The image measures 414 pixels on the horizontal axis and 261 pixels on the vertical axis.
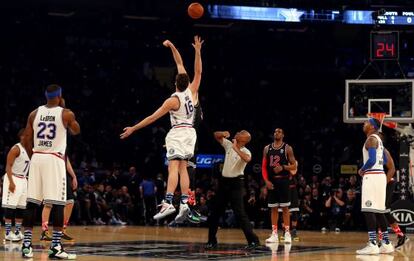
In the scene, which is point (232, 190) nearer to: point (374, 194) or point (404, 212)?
point (374, 194)

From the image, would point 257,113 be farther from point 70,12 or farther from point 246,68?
point 70,12

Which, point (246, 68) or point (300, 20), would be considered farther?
point (246, 68)

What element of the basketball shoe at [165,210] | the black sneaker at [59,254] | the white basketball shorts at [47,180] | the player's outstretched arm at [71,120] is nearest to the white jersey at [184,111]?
the basketball shoe at [165,210]

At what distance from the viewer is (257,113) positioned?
1303 inches

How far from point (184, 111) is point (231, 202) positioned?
3.49m

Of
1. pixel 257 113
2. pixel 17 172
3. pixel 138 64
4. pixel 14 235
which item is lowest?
pixel 14 235

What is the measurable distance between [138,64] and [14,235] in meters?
20.2

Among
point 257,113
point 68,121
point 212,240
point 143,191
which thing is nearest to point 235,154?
point 212,240

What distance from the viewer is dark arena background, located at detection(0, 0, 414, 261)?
2264cm

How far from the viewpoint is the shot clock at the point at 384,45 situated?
20.7 m

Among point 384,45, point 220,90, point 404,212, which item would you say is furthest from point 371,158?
point 220,90

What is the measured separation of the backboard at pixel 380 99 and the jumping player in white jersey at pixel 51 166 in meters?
10.7

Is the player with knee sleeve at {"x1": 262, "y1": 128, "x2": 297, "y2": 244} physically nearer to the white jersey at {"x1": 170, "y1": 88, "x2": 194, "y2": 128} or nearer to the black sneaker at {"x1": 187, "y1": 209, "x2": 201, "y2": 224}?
the black sneaker at {"x1": 187, "y1": 209, "x2": 201, "y2": 224}

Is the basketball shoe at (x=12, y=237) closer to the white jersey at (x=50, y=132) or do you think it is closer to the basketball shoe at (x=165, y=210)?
the white jersey at (x=50, y=132)
